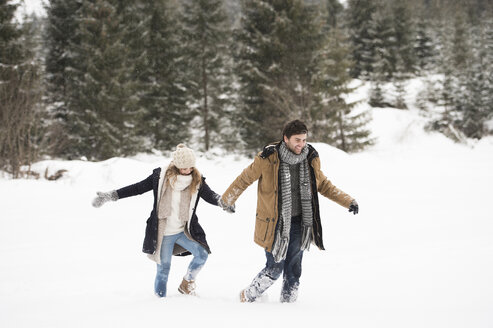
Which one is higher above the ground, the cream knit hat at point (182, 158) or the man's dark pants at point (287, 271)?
the cream knit hat at point (182, 158)

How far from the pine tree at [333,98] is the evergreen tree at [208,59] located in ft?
20.6

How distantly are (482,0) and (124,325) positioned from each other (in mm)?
60942

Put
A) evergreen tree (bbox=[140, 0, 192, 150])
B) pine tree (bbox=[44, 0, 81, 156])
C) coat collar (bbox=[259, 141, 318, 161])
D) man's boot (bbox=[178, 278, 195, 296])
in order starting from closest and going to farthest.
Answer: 1. coat collar (bbox=[259, 141, 318, 161])
2. man's boot (bbox=[178, 278, 195, 296])
3. pine tree (bbox=[44, 0, 81, 156])
4. evergreen tree (bbox=[140, 0, 192, 150])

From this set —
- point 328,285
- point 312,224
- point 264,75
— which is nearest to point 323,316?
point 312,224

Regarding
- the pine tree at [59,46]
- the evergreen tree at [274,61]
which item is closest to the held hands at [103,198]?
the evergreen tree at [274,61]

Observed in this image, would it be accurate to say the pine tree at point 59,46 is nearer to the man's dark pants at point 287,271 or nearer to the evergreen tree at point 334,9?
the man's dark pants at point 287,271

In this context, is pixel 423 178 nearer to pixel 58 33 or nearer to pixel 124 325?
pixel 124 325

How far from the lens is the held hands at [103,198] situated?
134 inches

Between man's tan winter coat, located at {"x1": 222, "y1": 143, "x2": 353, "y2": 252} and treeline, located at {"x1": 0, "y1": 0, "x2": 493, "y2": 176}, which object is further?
treeline, located at {"x1": 0, "y1": 0, "x2": 493, "y2": 176}

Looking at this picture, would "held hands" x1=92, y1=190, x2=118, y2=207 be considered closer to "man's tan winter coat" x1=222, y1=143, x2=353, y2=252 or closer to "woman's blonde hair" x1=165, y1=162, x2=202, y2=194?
"woman's blonde hair" x1=165, y1=162, x2=202, y2=194

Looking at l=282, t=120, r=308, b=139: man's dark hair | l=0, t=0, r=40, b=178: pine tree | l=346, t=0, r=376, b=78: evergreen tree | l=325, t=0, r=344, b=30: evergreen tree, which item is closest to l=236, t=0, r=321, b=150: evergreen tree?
l=0, t=0, r=40, b=178: pine tree

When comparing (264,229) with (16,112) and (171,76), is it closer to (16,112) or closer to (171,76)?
(16,112)

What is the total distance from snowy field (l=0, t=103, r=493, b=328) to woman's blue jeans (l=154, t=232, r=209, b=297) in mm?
239

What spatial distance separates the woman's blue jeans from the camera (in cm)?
356
